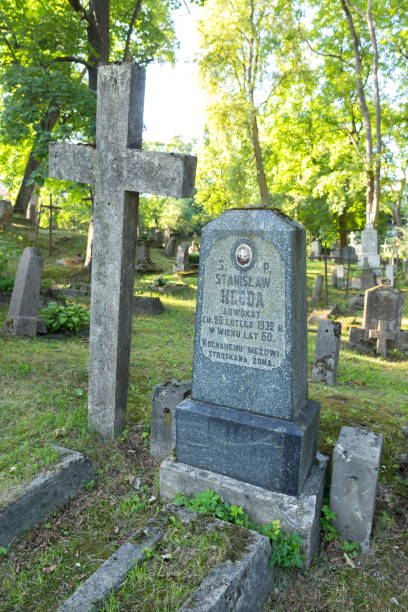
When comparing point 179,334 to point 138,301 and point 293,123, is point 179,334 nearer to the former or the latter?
point 138,301

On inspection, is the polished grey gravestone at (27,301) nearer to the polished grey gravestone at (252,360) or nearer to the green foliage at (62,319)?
the green foliage at (62,319)

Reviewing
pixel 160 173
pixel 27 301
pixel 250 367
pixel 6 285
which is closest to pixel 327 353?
pixel 250 367

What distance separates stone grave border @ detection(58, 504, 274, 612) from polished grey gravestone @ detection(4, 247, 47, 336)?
5.65 metres

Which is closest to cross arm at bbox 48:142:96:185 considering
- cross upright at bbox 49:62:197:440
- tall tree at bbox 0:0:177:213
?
cross upright at bbox 49:62:197:440

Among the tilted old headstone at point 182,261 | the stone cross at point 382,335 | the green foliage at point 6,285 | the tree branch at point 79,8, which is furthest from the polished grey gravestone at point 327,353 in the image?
the tilted old headstone at point 182,261

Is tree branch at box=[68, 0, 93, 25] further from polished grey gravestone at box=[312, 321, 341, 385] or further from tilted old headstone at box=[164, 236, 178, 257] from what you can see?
tilted old headstone at box=[164, 236, 178, 257]

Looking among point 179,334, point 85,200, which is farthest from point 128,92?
point 85,200

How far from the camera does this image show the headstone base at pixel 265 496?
2756 mm

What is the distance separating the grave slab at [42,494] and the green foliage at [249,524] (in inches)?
32.2

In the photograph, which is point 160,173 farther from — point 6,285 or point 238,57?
point 238,57

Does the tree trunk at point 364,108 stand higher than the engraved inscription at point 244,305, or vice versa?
the tree trunk at point 364,108

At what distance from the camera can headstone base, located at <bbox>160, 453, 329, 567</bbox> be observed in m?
2.76

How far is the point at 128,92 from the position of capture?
139 inches

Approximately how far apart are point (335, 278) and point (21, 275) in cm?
1413
